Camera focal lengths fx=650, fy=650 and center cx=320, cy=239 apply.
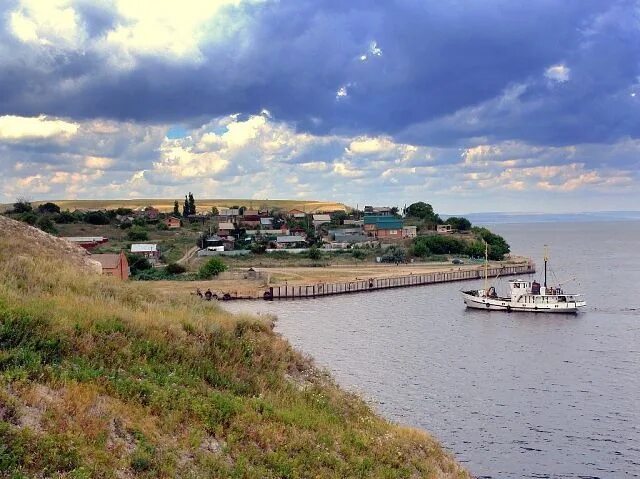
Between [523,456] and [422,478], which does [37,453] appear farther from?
[523,456]

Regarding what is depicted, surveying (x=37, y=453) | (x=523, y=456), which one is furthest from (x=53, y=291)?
(x=523, y=456)

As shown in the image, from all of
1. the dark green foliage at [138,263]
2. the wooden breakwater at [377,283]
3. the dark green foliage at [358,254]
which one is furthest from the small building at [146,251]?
the dark green foliage at [358,254]

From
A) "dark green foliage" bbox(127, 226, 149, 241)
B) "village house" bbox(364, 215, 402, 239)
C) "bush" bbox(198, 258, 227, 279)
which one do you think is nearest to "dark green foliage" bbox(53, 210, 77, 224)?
"dark green foliage" bbox(127, 226, 149, 241)

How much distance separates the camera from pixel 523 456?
26.8 m

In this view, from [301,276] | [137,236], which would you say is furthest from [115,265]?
[137,236]

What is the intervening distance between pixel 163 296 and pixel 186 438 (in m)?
10.1

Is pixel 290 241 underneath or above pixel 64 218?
underneath

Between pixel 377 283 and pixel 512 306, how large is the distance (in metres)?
23.3

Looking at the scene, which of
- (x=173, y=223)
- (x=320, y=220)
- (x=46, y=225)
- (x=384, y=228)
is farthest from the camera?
(x=320, y=220)

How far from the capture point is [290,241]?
135875mm

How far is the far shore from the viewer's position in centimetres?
8475

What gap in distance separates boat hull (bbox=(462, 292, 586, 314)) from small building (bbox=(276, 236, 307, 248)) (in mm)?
62882

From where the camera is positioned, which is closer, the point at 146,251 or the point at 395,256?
the point at 146,251

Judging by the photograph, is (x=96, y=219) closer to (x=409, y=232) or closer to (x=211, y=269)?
(x=211, y=269)
